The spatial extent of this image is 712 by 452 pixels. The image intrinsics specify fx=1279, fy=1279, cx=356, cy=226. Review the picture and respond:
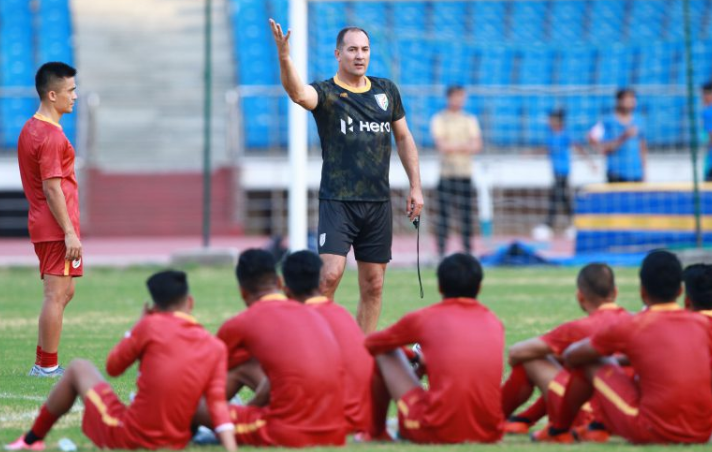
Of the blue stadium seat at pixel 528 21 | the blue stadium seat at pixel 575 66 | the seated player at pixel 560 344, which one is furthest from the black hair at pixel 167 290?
the blue stadium seat at pixel 528 21

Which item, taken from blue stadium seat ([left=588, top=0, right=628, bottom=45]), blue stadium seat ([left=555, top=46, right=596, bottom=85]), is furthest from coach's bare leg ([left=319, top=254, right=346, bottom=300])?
blue stadium seat ([left=588, top=0, right=628, bottom=45])

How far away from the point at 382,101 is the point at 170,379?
11.9ft

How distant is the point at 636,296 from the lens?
13336mm

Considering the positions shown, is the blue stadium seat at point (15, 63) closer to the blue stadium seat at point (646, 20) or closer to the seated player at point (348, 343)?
the blue stadium seat at point (646, 20)

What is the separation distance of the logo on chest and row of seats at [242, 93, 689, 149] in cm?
1417

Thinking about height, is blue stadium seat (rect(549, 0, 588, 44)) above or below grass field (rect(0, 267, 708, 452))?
above

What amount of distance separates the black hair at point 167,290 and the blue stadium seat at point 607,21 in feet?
81.1

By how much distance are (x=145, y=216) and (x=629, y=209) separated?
10.5 metres

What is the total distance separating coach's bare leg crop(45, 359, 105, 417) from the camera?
6008 millimetres

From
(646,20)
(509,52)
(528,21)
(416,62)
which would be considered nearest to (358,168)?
(416,62)

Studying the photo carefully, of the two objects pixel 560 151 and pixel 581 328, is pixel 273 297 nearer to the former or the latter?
pixel 581 328

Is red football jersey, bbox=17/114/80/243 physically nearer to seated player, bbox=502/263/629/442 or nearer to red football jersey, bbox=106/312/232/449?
red football jersey, bbox=106/312/232/449

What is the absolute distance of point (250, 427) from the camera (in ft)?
19.7

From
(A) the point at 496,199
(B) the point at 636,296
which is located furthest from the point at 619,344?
(A) the point at 496,199
